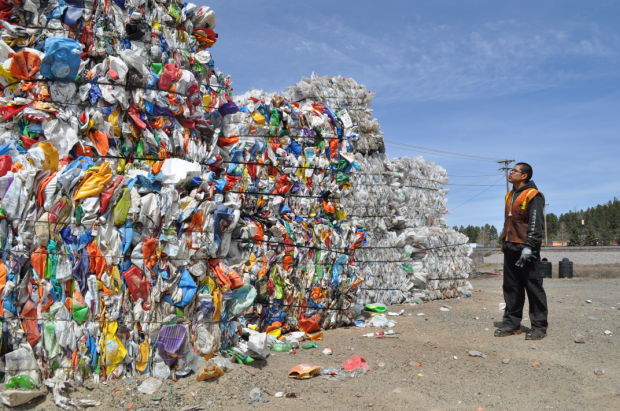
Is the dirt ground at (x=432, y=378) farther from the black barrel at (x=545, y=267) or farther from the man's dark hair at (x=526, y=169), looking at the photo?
the man's dark hair at (x=526, y=169)

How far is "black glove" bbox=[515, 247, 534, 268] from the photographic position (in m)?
4.88

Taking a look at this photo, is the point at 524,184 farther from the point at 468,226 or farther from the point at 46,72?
the point at 468,226

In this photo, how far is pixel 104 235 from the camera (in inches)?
128

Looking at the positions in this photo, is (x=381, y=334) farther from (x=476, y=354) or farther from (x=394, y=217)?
(x=394, y=217)

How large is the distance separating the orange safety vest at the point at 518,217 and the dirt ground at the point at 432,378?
3.28 feet

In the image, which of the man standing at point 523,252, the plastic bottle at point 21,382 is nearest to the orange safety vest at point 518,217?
the man standing at point 523,252

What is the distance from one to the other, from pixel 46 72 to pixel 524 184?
437cm

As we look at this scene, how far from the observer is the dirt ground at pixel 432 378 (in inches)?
128

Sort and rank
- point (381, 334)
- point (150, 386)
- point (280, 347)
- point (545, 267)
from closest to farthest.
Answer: point (150, 386)
point (280, 347)
point (381, 334)
point (545, 267)

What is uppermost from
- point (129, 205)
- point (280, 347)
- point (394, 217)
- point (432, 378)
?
point (394, 217)

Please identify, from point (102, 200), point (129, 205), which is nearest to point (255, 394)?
point (129, 205)

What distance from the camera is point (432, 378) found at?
3906 millimetres

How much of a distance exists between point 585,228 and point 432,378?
52.6 meters

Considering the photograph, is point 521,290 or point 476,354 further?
point 521,290
